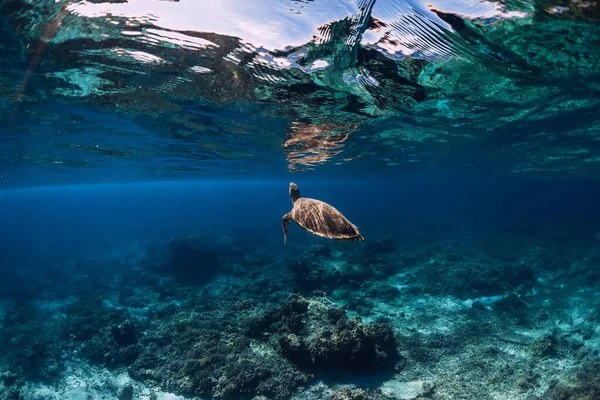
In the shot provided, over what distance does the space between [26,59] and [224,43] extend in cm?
624

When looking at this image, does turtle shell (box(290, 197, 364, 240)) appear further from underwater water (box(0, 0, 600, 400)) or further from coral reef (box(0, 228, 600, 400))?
coral reef (box(0, 228, 600, 400))

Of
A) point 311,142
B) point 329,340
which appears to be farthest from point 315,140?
point 329,340

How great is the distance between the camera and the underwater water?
748 cm

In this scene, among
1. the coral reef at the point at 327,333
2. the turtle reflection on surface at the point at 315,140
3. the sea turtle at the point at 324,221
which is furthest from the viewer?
the turtle reflection on surface at the point at 315,140

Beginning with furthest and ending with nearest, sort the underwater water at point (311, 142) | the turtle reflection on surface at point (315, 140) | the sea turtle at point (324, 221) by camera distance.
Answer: the turtle reflection on surface at point (315, 140) → the underwater water at point (311, 142) → the sea turtle at point (324, 221)

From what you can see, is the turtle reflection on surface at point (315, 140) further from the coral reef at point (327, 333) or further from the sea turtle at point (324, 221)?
the sea turtle at point (324, 221)

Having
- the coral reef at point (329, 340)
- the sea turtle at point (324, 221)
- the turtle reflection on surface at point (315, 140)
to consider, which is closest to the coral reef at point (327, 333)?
the coral reef at point (329, 340)

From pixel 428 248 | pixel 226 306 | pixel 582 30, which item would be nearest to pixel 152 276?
pixel 226 306

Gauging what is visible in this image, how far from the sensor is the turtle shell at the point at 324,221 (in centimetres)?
471

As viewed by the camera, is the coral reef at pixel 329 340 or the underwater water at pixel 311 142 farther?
the coral reef at pixel 329 340

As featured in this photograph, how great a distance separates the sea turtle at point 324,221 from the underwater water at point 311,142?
0.12ft

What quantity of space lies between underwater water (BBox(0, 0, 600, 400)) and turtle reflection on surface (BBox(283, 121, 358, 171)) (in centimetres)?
23

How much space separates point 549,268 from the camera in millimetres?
24484

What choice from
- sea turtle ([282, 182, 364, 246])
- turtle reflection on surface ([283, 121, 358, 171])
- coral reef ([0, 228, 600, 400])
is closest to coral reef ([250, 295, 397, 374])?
coral reef ([0, 228, 600, 400])
